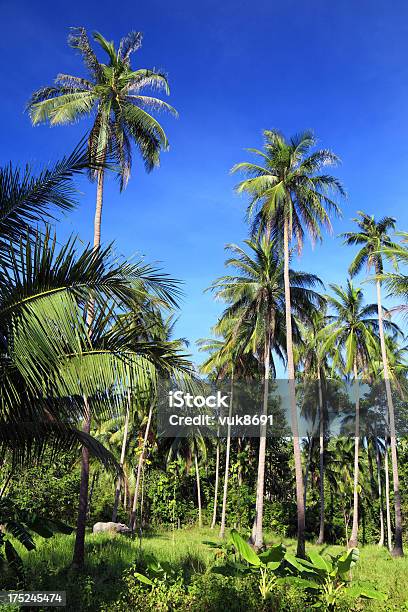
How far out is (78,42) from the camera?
587 inches

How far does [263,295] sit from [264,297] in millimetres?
106

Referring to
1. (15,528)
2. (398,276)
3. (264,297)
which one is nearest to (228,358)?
(264,297)

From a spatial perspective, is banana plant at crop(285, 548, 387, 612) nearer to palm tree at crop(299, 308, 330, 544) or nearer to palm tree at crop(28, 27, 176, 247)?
palm tree at crop(28, 27, 176, 247)

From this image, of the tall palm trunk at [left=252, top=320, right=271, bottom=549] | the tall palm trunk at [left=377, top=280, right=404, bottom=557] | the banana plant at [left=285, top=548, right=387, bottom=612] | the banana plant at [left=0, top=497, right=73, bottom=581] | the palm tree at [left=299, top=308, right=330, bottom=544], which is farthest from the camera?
the palm tree at [left=299, top=308, right=330, bottom=544]

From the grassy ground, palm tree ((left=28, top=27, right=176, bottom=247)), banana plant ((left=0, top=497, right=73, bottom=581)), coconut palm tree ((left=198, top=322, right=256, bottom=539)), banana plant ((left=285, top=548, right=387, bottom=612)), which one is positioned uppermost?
palm tree ((left=28, top=27, right=176, bottom=247))

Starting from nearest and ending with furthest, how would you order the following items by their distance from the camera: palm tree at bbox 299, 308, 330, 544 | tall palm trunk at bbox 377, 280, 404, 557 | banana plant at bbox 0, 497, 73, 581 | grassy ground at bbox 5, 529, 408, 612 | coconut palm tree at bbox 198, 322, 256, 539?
banana plant at bbox 0, 497, 73, 581, grassy ground at bbox 5, 529, 408, 612, tall palm trunk at bbox 377, 280, 404, 557, coconut palm tree at bbox 198, 322, 256, 539, palm tree at bbox 299, 308, 330, 544

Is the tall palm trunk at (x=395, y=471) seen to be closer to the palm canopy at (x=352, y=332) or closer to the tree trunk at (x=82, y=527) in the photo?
the palm canopy at (x=352, y=332)

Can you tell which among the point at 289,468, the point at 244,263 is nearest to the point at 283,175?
the point at 244,263

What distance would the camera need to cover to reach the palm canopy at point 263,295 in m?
23.4

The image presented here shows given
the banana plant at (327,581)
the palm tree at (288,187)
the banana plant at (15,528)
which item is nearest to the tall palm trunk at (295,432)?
the palm tree at (288,187)

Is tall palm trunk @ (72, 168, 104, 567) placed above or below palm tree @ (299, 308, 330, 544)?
below

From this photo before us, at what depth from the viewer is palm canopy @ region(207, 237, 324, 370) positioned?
23.4 m

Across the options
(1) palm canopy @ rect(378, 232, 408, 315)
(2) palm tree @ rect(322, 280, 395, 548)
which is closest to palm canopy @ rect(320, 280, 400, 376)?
(2) palm tree @ rect(322, 280, 395, 548)

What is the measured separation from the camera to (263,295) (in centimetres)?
Result: 2380
